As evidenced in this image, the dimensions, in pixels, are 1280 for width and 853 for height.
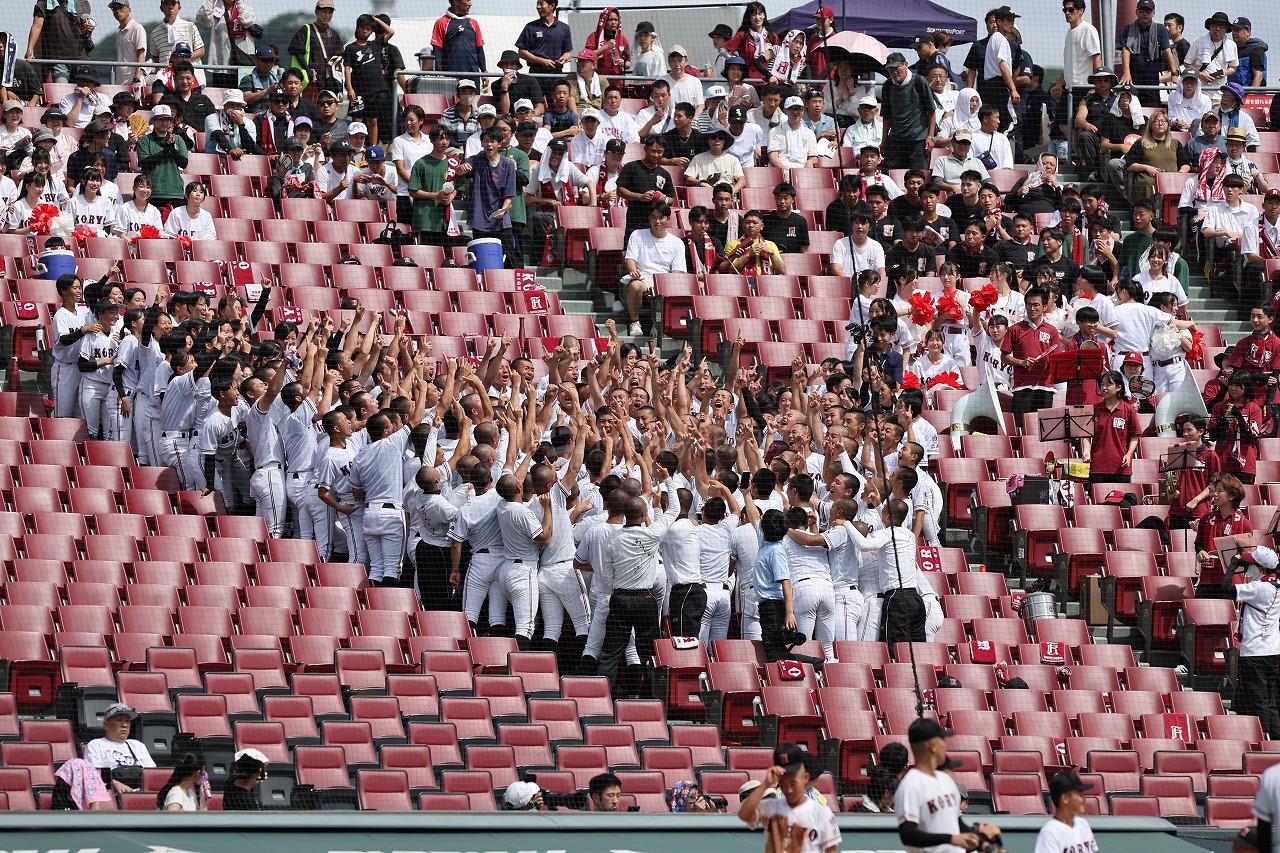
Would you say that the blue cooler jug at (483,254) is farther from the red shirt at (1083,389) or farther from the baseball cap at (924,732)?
the baseball cap at (924,732)

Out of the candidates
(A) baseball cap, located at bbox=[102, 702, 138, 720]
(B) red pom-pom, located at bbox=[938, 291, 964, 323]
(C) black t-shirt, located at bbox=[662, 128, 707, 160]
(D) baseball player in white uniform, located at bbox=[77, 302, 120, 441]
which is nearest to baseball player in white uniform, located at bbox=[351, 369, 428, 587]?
(D) baseball player in white uniform, located at bbox=[77, 302, 120, 441]

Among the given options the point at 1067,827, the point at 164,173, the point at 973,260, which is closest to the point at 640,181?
the point at 973,260

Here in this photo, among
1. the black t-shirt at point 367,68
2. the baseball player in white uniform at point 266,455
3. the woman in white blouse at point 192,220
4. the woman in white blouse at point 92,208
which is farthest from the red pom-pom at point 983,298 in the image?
the woman in white blouse at point 92,208

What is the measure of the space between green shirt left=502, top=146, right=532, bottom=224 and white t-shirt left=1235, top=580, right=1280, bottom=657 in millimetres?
6690

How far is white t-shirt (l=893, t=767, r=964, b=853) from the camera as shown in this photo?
315 inches

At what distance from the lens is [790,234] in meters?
17.5

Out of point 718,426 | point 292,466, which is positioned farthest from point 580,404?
point 292,466

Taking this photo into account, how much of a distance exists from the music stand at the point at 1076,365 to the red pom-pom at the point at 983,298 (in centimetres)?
84

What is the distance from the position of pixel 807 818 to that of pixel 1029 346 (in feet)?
26.4

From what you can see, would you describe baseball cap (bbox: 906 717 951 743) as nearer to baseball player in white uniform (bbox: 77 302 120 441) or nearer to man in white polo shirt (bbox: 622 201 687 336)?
baseball player in white uniform (bbox: 77 302 120 441)

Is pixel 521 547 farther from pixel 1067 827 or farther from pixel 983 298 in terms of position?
pixel 1067 827

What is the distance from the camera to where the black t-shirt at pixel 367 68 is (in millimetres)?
18859

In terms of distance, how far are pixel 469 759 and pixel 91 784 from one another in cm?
197

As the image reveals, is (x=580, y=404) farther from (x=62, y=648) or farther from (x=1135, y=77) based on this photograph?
(x=1135, y=77)
